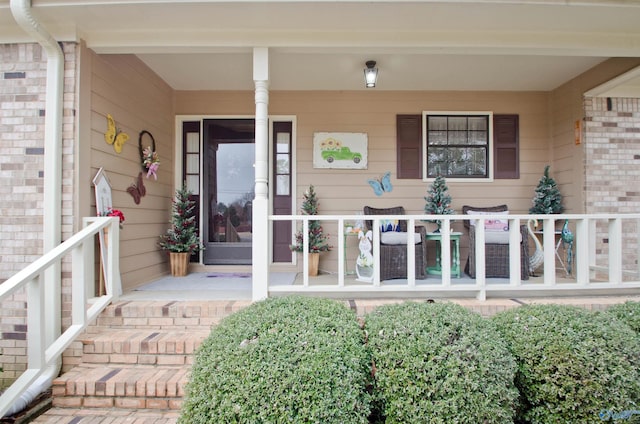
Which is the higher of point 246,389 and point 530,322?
point 530,322

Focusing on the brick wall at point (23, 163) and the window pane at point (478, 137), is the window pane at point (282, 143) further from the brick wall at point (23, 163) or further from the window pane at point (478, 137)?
the window pane at point (478, 137)

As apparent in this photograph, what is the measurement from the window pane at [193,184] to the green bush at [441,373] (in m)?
3.38

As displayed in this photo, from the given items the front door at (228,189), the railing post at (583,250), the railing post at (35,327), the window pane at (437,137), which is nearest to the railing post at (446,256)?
the railing post at (583,250)

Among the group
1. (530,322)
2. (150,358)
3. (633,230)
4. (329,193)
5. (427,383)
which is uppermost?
(329,193)

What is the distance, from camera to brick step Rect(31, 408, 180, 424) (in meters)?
2.07

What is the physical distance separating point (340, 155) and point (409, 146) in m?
0.94

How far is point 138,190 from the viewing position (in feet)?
11.7

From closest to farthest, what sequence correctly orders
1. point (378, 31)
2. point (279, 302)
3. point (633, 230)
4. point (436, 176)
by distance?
1. point (279, 302)
2. point (378, 31)
3. point (633, 230)
4. point (436, 176)

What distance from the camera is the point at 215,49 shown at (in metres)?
2.92

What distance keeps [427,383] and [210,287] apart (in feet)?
7.76

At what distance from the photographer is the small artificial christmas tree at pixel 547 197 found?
404cm

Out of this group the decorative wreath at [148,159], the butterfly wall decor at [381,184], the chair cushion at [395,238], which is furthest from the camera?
the butterfly wall decor at [381,184]

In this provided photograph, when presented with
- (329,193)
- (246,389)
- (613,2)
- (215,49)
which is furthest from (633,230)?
(215,49)

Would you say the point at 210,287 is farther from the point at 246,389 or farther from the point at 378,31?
the point at 378,31
